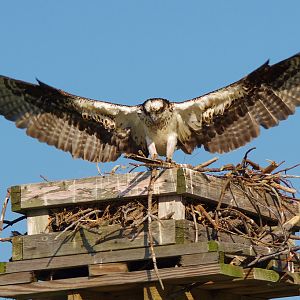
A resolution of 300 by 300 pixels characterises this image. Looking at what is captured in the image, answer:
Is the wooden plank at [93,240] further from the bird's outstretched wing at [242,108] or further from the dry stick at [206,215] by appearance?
the bird's outstretched wing at [242,108]

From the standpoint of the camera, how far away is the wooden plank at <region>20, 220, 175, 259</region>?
6535 millimetres

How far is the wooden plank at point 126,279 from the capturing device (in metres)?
6.28

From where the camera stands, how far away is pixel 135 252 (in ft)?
21.6

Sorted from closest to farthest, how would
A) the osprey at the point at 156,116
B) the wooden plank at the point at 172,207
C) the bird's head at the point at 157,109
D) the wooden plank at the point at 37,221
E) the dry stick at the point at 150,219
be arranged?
1. the dry stick at the point at 150,219
2. the wooden plank at the point at 172,207
3. the wooden plank at the point at 37,221
4. the bird's head at the point at 157,109
5. the osprey at the point at 156,116

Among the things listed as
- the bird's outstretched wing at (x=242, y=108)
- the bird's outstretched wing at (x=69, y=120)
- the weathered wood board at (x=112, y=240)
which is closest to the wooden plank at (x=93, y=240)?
the weathered wood board at (x=112, y=240)

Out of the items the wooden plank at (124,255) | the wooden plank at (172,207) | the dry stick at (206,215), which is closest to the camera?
the wooden plank at (124,255)

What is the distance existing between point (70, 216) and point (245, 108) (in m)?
2.67

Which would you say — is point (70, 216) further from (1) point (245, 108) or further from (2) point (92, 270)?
(1) point (245, 108)

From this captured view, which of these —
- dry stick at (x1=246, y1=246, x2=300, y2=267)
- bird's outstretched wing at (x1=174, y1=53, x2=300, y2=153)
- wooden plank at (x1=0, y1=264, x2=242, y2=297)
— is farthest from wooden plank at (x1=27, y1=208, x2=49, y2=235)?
bird's outstretched wing at (x1=174, y1=53, x2=300, y2=153)

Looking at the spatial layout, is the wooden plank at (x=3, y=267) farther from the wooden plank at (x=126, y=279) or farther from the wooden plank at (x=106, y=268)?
the wooden plank at (x=106, y=268)

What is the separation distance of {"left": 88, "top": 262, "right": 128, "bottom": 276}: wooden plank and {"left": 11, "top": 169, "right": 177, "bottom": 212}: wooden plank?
1.71 ft

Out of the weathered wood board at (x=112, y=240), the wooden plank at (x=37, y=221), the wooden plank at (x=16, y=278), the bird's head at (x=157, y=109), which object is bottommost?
the wooden plank at (x=16, y=278)

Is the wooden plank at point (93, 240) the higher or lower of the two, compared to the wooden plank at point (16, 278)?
higher

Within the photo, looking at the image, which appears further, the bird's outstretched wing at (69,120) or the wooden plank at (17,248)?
the bird's outstretched wing at (69,120)
